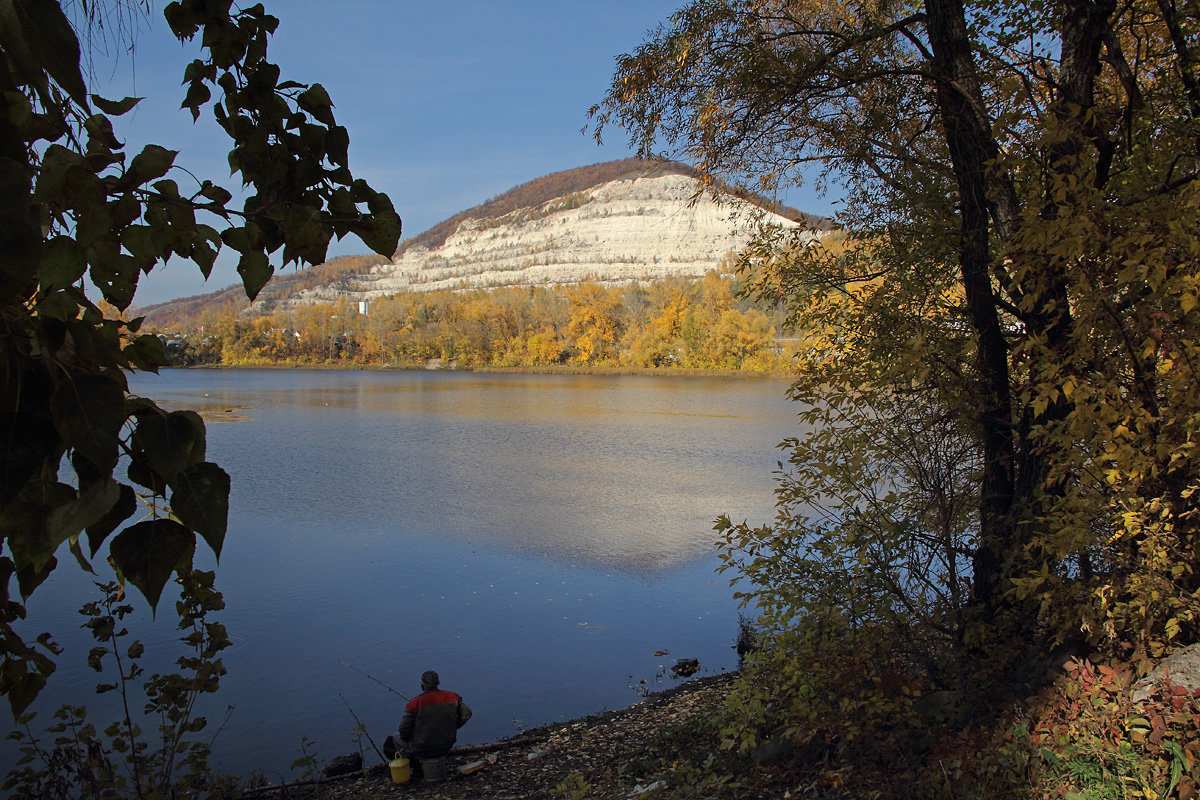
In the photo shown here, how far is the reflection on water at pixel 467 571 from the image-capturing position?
8352 mm

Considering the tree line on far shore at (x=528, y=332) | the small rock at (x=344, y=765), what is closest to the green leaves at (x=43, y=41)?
the small rock at (x=344, y=765)

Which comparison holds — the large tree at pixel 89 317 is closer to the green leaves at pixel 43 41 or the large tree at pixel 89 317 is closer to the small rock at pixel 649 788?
the green leaves at pixel 43 41

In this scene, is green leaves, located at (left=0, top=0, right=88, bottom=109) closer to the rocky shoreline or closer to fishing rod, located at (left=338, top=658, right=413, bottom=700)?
the rocky shoreline

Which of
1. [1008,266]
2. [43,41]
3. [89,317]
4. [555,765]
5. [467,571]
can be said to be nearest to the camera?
[43,41]

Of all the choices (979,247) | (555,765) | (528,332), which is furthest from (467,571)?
(528,332)

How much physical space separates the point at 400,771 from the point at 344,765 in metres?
0.65

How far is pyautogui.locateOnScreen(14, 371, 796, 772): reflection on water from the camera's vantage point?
8.35m

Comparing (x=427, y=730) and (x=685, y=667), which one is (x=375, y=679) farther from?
(x=685, y=667)

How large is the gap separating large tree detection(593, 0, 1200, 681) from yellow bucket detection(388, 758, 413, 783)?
340 centimetres

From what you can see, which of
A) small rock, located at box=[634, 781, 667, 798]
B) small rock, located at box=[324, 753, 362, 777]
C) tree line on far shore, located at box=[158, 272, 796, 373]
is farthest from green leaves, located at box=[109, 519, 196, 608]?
tree line on far shore, located at box=[158, 272, 796, 373]

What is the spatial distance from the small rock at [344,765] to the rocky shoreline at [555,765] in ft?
0.39

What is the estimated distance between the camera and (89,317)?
1.07 metres

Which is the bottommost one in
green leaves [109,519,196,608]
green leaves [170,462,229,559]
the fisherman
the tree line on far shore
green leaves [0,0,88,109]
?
the fisherman

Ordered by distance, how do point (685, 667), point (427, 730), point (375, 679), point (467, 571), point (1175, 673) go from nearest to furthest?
point (1175, 673), point (427, 730), point (375, 679), point (685, 667), point (467, 571)
